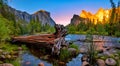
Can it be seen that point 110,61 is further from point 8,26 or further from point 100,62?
point 8,26

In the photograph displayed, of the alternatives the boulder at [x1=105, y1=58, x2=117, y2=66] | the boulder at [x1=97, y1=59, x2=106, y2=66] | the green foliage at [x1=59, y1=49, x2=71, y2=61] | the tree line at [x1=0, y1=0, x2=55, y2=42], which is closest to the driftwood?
the green foliage at [x1=59, y1=49, x2=71, y2=61]

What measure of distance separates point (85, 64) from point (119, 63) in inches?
107

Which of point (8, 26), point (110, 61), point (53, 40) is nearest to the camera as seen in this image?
point (110, 61)

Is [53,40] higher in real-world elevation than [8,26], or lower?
lower

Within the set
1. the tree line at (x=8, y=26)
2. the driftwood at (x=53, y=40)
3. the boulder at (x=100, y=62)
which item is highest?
the tree line at (x=8, y=26)

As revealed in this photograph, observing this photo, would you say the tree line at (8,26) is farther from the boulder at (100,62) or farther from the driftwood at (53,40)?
the boulder at (100,62)

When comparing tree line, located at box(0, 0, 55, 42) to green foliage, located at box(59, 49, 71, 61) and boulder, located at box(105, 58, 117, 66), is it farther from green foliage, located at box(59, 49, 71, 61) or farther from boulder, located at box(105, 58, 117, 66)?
boulder, located at box(105, 58, 117, 66)

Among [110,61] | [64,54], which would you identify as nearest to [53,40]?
[64,54]

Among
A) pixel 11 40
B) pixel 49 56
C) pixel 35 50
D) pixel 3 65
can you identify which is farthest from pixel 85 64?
pixel 11 40

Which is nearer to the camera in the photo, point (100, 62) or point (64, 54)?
point (100, 62)

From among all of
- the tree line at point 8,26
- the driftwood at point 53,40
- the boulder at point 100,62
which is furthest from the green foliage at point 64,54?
the tree line at point 8,26

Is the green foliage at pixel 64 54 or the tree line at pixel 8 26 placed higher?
the tree line at pixel 8 26

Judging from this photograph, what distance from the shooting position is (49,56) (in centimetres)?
2080

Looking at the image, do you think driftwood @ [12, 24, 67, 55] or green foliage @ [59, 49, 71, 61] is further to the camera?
driftwood @ [12, 24, 67, 55]
